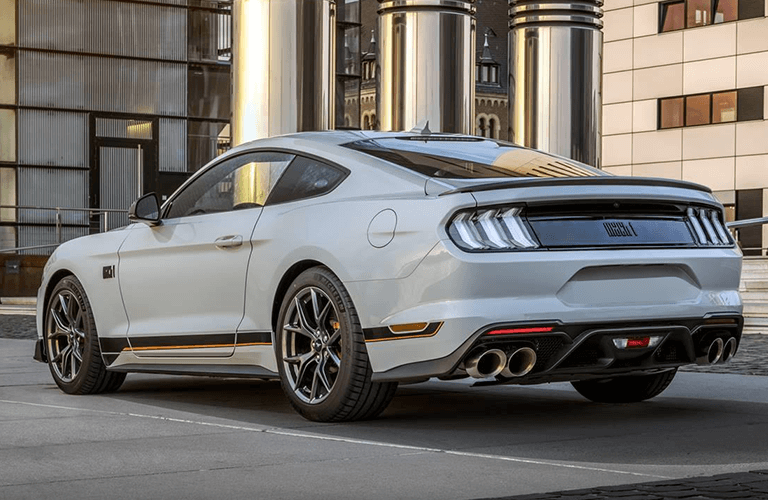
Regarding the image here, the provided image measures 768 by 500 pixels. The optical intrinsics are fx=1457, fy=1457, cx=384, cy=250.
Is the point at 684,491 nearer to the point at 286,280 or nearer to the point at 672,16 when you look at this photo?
the point at 286,280

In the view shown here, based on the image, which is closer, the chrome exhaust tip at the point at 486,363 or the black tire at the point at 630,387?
the chrome exhaust tip at the point at 486,363

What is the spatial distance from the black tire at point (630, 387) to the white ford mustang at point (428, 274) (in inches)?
0.4

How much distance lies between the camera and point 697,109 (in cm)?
5291

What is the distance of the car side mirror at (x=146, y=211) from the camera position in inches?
311

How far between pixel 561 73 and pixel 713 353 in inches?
255

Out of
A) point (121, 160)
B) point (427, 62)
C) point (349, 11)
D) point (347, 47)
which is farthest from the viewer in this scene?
point (349, 11)

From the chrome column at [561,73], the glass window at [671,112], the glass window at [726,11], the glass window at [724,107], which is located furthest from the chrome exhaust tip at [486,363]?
the glass window at [671,112]

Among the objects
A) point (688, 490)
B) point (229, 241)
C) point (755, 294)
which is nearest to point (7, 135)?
point (755, 294)

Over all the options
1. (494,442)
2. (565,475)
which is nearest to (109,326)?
(494,442)

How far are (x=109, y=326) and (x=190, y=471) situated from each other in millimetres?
3063

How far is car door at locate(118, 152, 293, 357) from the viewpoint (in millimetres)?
7215

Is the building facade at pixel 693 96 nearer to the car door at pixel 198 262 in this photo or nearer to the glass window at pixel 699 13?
the glass window at pixel 699 13

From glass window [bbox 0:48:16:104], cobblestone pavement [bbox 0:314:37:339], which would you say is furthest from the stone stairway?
glass window [bbox 0:48:16:104]

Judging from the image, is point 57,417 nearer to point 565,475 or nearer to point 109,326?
point 109,326
